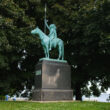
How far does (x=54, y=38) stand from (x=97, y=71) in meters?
5.99

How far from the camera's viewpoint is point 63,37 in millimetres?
19953

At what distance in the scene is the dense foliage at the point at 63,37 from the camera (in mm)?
16312

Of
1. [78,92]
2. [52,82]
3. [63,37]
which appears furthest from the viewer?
[78,92]

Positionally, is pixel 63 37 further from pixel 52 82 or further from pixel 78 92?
pixel 52 82

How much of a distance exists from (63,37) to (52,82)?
27.7ft

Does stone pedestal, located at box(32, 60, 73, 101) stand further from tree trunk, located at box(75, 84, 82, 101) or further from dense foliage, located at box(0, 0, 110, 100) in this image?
tree trunk, located at box(75, 84, 82, 101)

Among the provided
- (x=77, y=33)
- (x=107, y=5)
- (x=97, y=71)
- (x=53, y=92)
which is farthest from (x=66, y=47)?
(x=53, y=92)

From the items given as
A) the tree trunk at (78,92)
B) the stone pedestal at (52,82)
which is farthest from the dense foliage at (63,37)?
the stone pedestal at (52,82)

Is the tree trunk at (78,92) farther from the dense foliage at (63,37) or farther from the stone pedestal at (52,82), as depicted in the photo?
the stone pedestal at (52,82)

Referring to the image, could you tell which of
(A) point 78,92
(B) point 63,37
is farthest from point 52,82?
(A) point 78,92

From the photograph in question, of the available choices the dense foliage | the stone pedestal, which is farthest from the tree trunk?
the stone pedestal

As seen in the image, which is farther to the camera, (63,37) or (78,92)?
(78,92)

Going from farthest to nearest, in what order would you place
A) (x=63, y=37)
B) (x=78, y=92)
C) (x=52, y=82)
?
(x=78, y=92) < (x=63, y=37) < (x=52, y=82)

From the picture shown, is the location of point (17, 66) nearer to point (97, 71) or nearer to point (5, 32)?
point (5, 32)
